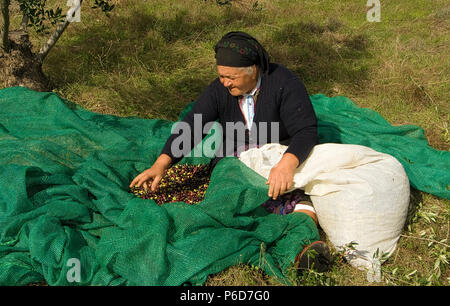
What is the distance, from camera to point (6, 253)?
2.62 meters

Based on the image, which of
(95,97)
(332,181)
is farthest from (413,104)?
(95,97)

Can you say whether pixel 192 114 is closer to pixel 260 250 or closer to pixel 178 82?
pixel 260 250

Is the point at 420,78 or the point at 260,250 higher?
the point at 420,78

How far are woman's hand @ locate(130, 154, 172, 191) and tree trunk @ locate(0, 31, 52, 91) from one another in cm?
260

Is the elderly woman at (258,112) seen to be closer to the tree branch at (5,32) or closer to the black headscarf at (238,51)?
the black headscarf at (238,51)

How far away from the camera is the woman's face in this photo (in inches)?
112

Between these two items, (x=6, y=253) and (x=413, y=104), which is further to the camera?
(x=413, y=104)

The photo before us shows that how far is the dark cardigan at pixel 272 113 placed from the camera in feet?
9.59

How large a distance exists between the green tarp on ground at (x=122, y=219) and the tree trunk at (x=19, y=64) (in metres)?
1.06

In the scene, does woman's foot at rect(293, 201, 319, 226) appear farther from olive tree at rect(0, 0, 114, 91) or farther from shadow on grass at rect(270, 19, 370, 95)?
olive tree at rect(0, 0, 114, 91)

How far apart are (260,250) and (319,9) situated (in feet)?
21.4

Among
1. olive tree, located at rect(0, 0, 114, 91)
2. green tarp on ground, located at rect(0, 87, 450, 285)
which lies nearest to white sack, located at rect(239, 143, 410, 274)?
green tarp on ground, located at rect(0, 87, 450, 285)
